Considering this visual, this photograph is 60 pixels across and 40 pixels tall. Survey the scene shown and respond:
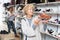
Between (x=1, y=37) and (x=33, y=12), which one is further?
(x=1, y=37)

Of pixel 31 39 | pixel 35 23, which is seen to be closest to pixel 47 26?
pixel 35 23

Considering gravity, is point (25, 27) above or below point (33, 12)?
below

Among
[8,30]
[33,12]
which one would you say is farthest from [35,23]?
[8,30]

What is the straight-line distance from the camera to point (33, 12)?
348 cm

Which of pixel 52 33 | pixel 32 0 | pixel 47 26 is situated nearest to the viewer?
pixel 52 33

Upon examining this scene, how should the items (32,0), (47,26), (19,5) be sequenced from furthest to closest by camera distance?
(19,5)
(32,0)
(47,26)

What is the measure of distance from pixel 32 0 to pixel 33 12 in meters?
0.32

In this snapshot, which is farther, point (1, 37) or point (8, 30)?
point (8, 30)

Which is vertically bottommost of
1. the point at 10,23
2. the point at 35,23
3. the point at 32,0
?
the point at 10,23

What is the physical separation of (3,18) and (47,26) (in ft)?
8.03

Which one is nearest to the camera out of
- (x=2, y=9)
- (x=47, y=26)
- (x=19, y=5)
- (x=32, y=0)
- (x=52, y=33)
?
(x=52, y=33)

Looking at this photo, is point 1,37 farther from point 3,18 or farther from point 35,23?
point 35,23

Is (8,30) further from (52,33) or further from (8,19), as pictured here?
(52,33)

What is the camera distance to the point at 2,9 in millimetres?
5309
